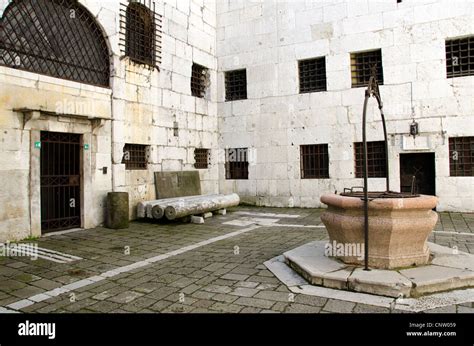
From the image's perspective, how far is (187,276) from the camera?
475cm

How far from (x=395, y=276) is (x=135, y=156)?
25.4ft

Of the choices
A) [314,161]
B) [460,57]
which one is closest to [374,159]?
[314,161]

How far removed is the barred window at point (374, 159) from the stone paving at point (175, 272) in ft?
8.54

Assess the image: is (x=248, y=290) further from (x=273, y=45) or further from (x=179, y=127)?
(x=273, y=45)

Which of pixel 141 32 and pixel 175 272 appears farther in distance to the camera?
pixel 141 32

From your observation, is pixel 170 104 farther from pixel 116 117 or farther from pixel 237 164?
pixel 237 164

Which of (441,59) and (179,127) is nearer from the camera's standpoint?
(441,59)

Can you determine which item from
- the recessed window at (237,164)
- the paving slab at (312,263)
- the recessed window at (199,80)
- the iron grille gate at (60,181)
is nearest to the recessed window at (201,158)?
the recessed window at (237,164)

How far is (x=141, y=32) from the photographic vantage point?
10.1 m

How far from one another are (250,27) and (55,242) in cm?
973

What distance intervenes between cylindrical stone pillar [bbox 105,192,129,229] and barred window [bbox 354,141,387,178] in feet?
23.2

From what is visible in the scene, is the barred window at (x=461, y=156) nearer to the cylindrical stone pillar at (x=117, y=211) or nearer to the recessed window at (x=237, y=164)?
the recessed window at (x=237, y=164)

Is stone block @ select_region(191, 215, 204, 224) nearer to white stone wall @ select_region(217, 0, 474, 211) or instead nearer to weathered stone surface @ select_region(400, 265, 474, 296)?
white stone wall @ select_region(217, 0, 474, 211)
